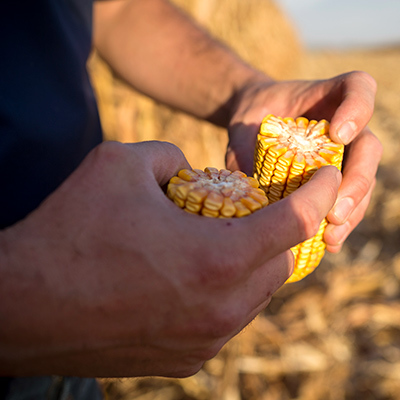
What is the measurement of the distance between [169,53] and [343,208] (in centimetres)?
151

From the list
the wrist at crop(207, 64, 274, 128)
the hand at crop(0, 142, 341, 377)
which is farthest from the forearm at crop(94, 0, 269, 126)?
the hand at crop(0, 142, 341, 377)

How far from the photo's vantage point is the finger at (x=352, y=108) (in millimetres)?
1377

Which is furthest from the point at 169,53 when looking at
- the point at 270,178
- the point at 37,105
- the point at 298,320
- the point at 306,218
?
the point at 298,320

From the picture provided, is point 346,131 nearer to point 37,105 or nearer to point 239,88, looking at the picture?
Answer: point 239,88

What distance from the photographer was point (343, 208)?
1.43 metres

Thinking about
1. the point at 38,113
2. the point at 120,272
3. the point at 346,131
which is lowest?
the point at 38,113

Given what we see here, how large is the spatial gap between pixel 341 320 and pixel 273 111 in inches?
75.8

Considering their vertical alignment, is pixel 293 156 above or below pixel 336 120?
below

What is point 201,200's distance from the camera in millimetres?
1028

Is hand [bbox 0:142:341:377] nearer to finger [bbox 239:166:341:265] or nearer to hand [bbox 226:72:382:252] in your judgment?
finger [bbox 239:166:341:265]

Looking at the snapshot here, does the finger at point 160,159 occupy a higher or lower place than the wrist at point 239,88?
higher

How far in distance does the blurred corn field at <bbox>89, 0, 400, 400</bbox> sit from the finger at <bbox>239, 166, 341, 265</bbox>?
4.99ft

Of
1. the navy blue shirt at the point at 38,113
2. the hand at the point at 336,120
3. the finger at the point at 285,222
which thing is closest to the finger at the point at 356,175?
the hand at the point at 336,120

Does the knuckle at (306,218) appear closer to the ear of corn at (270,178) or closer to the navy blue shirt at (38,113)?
the ear of corn at (270,178)
